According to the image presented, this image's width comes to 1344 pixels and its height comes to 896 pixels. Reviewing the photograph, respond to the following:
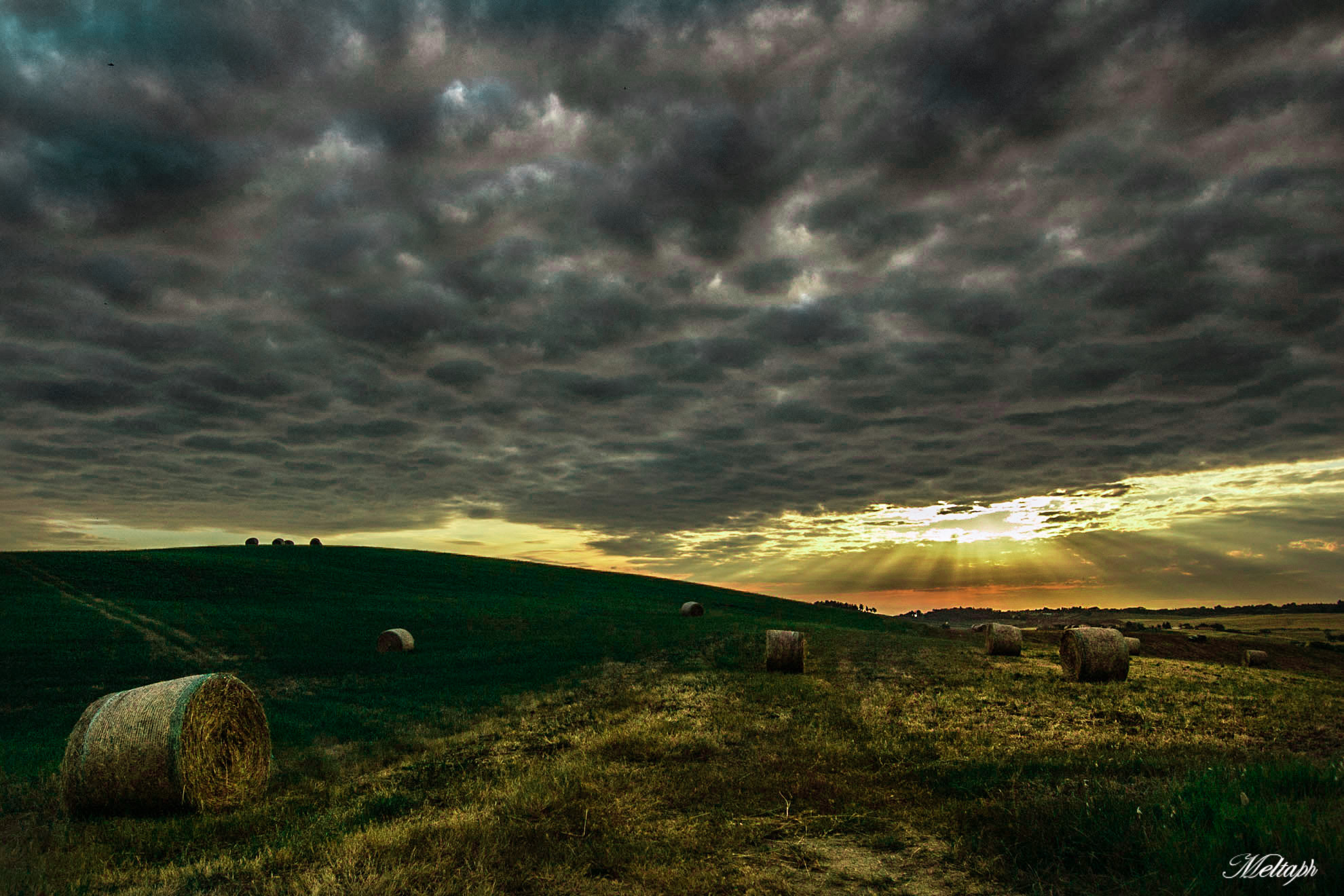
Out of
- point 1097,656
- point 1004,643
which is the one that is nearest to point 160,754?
point 1097,656

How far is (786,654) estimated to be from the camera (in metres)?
25.2

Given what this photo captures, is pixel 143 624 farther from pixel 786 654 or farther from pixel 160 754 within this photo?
pixel 786 654

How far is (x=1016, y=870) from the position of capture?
6734 millimetres

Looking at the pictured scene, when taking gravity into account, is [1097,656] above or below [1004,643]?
above

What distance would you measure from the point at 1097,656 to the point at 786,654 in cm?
975

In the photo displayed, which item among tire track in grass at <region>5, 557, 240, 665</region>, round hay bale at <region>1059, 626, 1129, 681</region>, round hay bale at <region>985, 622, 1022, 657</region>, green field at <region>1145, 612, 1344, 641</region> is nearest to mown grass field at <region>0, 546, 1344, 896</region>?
tire track in grass at <region>5, 557, 240, 665</region>

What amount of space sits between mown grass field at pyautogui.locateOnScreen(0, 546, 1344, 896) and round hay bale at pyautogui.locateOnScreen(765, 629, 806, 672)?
806mm

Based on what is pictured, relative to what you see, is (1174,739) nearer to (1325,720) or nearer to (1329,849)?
(1325,720)

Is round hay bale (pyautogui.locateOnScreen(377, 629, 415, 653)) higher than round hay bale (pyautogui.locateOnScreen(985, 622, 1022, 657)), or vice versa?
round hay bale (pyautogui.locateOnScreen(985, 622, 1022, 657))

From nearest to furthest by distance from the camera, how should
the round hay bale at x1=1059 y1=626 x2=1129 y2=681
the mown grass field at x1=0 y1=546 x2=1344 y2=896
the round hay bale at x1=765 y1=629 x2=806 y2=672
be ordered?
the mown grass field at x1=0 y1=546 x2=1344 y2=896 → the round hay bale at x1=1059 y1=626 x2=1129 y2=681 → the round hay bale at x1=765 y1=629 x2=806 y2=672

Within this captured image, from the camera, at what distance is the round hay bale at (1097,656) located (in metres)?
22.4

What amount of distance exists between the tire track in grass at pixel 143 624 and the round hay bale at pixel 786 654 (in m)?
20.0

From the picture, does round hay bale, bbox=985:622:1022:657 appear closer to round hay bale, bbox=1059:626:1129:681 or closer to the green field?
round hay bale, bbox=1059:626:1129:681

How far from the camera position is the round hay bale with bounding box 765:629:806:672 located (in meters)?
25.1
